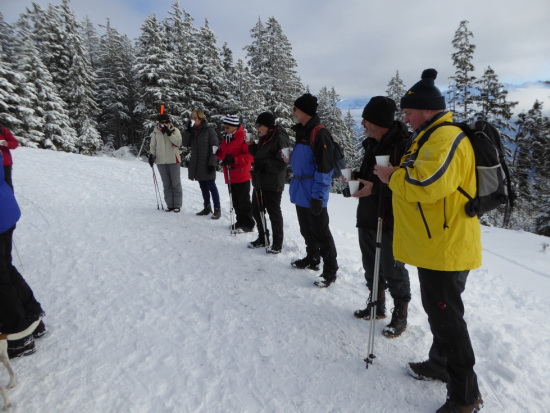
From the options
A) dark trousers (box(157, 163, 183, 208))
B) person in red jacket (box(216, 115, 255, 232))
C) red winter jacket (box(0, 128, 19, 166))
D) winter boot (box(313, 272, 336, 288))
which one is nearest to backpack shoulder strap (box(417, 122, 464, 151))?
winter boot (box(313, 272, 336, 288))

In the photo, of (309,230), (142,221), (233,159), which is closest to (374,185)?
(309,230)

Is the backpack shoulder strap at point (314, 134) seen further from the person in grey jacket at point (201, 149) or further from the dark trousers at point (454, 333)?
the person in grey jacket at point (201, 149)

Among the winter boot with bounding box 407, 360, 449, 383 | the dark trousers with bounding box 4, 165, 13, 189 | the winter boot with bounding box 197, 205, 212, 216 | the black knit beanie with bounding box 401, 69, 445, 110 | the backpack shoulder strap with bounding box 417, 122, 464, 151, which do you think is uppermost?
the black knit beanie with bounding box 401, 69, 445, 110

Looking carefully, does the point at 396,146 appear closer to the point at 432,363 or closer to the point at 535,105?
the point at 432,363

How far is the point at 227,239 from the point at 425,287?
4269 millimetres

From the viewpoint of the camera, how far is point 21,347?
2992mm

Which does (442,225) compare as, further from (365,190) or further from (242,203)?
(242,203)

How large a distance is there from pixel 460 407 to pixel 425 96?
237 centimetres

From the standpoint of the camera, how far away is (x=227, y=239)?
243 inches

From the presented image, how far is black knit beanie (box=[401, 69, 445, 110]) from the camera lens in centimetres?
244

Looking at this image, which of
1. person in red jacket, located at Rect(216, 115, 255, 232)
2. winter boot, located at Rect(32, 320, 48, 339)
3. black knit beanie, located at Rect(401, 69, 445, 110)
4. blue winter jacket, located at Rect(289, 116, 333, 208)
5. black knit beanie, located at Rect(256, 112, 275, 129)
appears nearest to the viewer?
black knit beanie, located at Rect(401, 69, 445, 110)

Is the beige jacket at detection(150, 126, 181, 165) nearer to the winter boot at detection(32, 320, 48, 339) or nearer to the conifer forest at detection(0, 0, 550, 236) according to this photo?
the winter boot at detection(32, 320, 48, 339)

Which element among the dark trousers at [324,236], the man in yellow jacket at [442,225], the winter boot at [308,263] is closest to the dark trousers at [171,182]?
the winter boot at [308,263]

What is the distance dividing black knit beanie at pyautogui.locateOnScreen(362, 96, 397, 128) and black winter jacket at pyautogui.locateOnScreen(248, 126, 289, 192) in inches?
79.4
